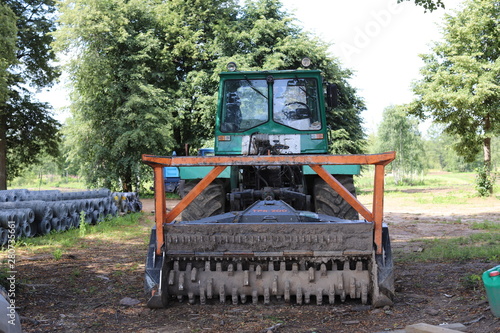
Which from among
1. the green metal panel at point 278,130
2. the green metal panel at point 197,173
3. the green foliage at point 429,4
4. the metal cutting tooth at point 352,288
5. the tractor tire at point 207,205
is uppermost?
the green foliage at point 429,4

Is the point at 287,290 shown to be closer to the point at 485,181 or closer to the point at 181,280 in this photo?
the point at 181,280

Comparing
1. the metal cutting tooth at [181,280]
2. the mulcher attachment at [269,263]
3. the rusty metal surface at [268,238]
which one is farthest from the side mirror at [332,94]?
the metal cutting tooth at [181,280]

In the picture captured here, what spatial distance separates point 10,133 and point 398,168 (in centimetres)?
3500

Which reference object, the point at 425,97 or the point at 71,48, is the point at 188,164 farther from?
the point at 71,48

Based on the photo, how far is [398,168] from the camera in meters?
48.1

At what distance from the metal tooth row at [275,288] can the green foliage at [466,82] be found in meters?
17.9

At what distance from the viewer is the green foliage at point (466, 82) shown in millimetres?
20469

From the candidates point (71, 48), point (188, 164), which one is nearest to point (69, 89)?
point (71, 48)

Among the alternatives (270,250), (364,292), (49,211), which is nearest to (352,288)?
(364,292)

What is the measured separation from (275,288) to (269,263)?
260mm

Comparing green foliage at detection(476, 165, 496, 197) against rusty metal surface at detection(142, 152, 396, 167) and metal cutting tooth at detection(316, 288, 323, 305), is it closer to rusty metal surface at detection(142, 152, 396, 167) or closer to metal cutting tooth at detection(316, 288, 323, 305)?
rusty metal surface at detection(142, 152, 396, 167)

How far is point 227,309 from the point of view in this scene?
4746 millimetres

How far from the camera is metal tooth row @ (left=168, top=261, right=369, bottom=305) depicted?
15.4 ft

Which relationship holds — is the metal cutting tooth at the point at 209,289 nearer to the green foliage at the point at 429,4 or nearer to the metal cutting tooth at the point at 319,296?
the metal cutting tooth at the point at 319,296
